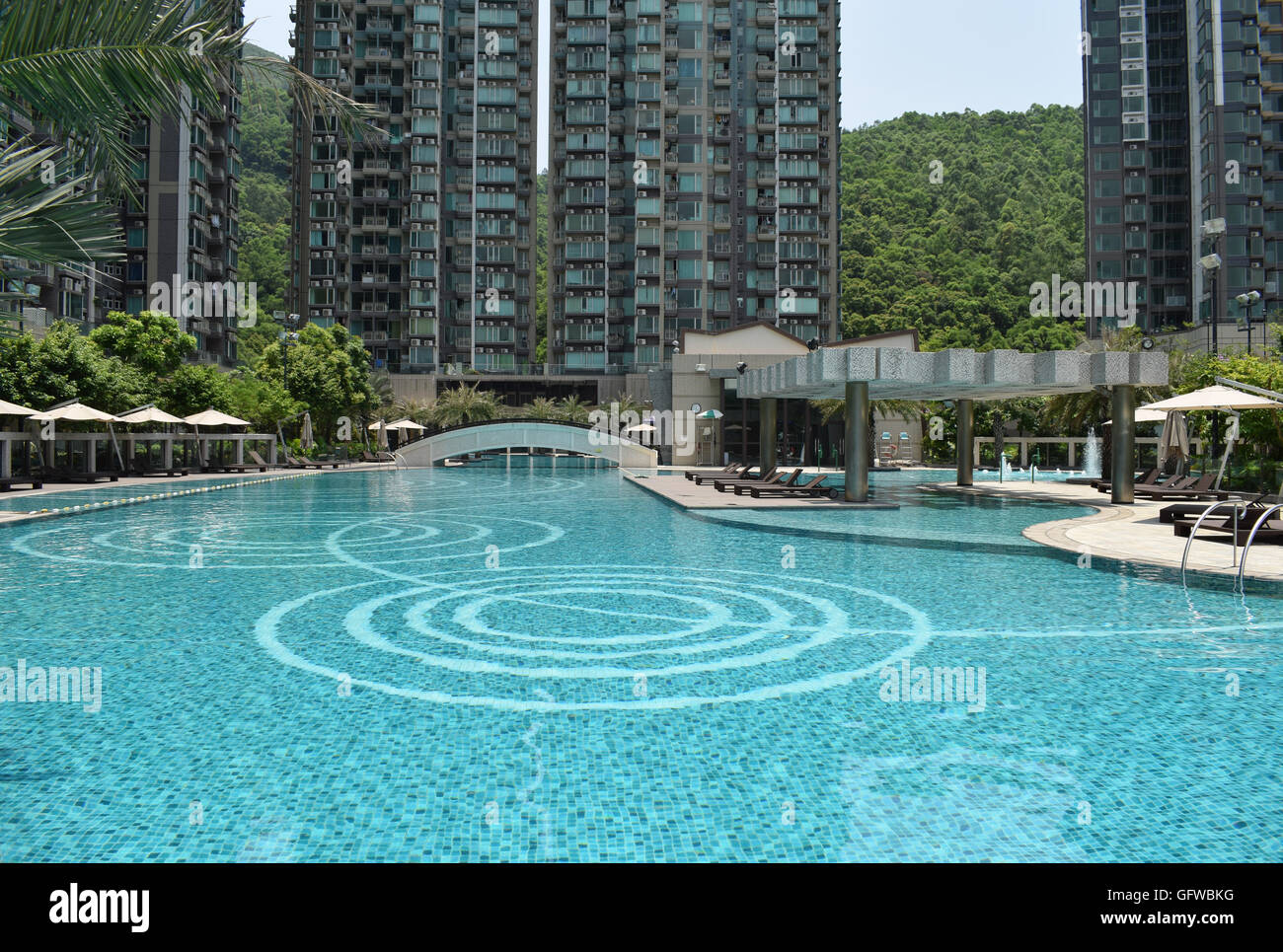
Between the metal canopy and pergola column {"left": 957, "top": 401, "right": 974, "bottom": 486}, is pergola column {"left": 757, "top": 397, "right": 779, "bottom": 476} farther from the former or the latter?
the metal canopy

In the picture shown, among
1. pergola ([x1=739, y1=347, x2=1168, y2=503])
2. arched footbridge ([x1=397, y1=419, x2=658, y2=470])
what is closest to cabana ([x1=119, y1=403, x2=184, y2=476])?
arched footbridge ([x1=397, y1=419, x2=658, y2=470])

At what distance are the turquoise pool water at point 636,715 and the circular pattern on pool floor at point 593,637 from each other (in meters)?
0.05

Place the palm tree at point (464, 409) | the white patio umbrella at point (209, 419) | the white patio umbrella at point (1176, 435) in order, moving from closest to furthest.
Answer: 1. the white patio umbrella at point (1176, 435)
2. the white patio umbrella at point (209, 419)
3. the palm tree at point (464, 409)

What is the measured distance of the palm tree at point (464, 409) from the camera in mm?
63594

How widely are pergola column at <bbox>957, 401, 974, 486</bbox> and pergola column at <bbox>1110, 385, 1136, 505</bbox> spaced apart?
23.0 ft

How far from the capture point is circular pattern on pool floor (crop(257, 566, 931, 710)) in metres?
6.97

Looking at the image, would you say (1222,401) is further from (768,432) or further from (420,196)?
(420,196)

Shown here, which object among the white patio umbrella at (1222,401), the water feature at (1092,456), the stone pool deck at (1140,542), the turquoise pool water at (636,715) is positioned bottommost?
the turquoise pool water at (636,715)

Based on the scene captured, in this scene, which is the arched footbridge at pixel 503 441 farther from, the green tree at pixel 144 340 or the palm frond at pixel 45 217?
the palm frond at pixel 45 217

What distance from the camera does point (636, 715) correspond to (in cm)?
627

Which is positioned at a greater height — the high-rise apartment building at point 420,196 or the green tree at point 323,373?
the high-rise apartment building at point 420,196

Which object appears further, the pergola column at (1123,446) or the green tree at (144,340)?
the green tree at (144,340)

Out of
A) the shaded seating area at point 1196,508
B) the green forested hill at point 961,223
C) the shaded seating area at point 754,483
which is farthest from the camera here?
the green forested hill at point 961,223

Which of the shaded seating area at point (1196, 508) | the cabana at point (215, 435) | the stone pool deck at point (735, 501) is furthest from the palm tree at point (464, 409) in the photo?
the shaded seating area at point (1196, 508)
